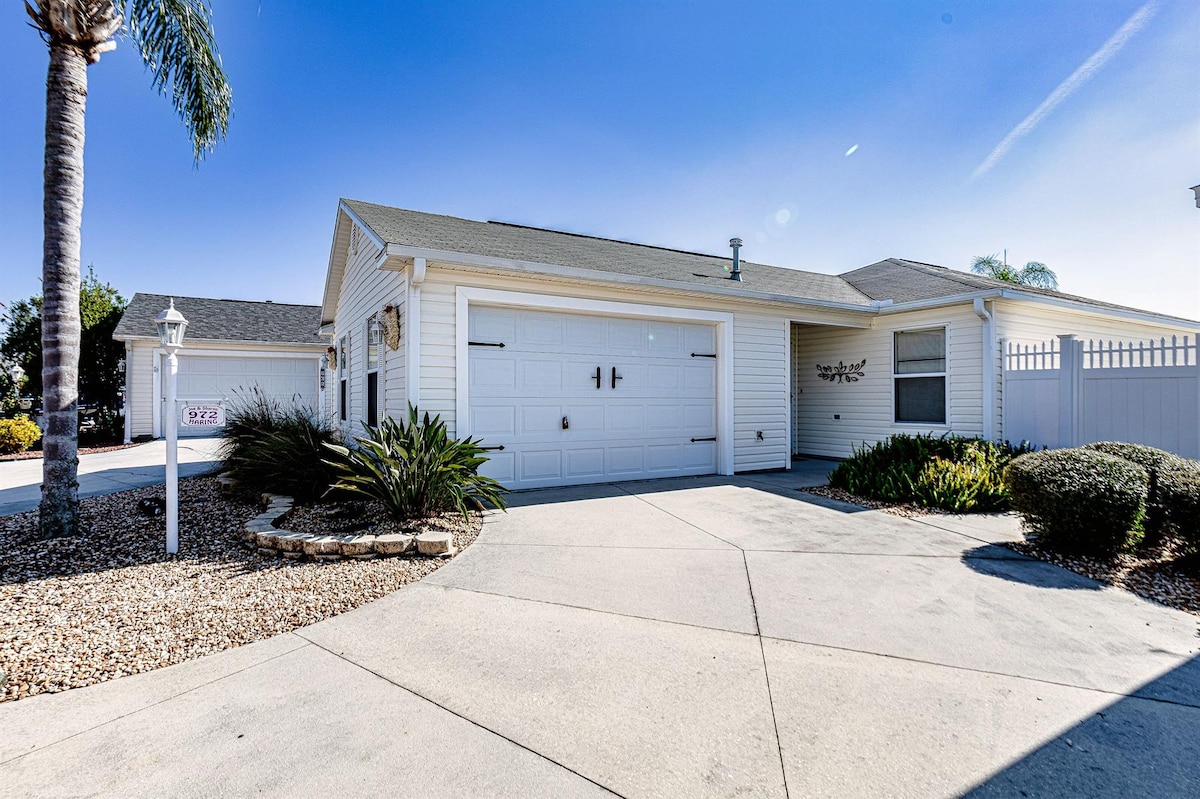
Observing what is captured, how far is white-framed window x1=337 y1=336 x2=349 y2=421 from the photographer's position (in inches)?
414

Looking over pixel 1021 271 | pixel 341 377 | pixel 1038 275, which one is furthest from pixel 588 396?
pixel 1038 275

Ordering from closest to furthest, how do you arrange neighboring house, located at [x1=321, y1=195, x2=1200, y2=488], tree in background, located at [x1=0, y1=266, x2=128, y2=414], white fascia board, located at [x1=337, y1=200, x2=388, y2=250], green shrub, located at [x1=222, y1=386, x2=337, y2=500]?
white fascia board, located at [x1=337, y1=200, x2=388, y2=250] < green shrub, located at [x1=222, y1=386, x2=337, y2=500] < neighboring house, located at [x1=321, y1=195, x2=1200, y2=488] < tree in background, located at [x1=0, y1=266, x2=128, y2=414]

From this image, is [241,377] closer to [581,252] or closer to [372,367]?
[372,367]

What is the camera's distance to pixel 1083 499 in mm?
4102

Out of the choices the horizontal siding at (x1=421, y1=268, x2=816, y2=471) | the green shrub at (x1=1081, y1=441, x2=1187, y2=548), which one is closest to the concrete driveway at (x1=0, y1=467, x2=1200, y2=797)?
the green shrub at (x1=1081, y1=441, x2=1187, y2=548)

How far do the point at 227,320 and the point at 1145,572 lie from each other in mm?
21120

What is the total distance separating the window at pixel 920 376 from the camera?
8891 mm

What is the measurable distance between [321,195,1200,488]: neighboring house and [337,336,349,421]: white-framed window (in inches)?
5.4

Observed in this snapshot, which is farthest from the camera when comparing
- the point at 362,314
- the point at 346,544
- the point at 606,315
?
the point at 362,314

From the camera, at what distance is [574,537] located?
4.86 metres

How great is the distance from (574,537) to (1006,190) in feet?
35.0

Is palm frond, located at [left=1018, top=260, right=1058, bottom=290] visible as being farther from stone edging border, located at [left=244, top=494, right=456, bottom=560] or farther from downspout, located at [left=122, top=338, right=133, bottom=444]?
downspout, located at [left=122, top=338, right=133, bottom=444]

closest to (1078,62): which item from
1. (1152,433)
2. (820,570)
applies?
(1152,433)

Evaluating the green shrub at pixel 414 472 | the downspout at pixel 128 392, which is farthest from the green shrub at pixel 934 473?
the downspout at pixel 128 392
